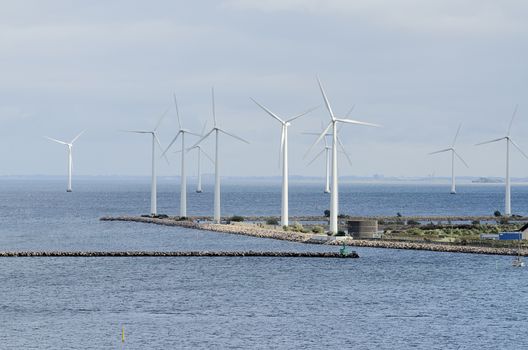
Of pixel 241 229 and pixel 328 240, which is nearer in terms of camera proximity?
pixel 328 240

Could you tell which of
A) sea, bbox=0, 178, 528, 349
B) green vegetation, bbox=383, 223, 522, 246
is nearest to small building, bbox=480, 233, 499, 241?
green vegetation, bbox=383, 223, 522, 246

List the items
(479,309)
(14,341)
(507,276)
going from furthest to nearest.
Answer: (507,276), (479,309), (14,341)

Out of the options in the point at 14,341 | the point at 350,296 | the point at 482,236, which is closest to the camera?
the point at 14,341

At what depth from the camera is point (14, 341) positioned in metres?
52.2

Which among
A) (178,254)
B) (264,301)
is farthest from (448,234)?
(264,301)

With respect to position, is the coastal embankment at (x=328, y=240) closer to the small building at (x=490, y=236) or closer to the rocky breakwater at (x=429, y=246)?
the rocky breakwater at (x=429, y=246)

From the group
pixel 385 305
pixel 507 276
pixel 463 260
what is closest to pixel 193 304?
pixel 385 305

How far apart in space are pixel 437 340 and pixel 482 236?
5498 centimetres

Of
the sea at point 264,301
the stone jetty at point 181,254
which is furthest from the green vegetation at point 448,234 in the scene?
the stone jetty at point 181,254

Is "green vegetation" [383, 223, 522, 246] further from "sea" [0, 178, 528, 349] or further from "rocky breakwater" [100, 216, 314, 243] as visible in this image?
"rocky breakwater" [100, 216, 314, 243]

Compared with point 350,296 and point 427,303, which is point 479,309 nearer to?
point 427,303

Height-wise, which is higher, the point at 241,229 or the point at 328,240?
the point at 241,229

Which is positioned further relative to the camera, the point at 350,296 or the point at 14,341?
the point at 350,296

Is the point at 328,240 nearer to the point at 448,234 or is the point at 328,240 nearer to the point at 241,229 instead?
the point at 448,234
